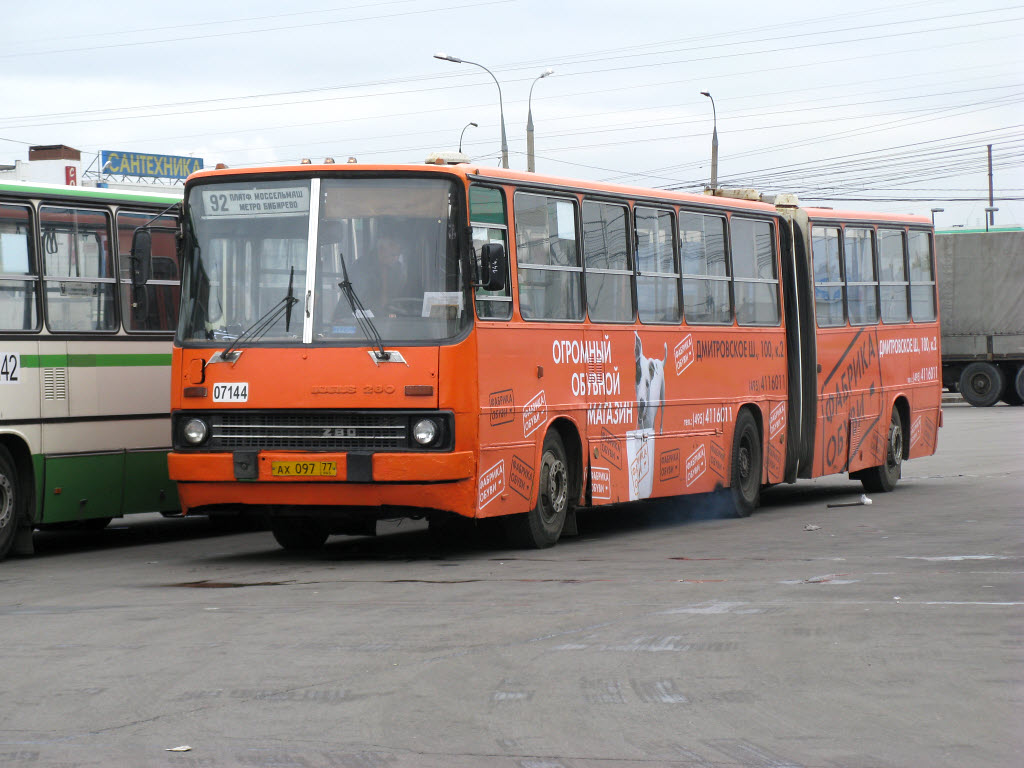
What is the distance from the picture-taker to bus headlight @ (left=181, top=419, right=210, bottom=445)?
13.1 m

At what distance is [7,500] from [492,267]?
4.36 meters

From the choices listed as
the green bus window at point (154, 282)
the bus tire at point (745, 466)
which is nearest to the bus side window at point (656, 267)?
the bus tire at point (745, 466)

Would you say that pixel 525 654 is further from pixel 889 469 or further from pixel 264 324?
pixel 889 469

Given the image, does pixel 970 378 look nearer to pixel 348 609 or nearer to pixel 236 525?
pixel 236 525

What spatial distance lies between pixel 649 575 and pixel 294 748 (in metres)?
5.87

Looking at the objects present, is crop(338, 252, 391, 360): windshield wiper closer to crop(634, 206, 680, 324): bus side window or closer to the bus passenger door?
crop(634, 206, 680, 324): bus side window

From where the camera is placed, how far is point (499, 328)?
43.8ft

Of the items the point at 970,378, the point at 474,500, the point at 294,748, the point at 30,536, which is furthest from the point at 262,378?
the point at 970,378

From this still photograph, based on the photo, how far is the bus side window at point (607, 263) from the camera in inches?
593

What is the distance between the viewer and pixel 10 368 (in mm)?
13695

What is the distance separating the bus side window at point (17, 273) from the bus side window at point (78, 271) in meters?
0.17

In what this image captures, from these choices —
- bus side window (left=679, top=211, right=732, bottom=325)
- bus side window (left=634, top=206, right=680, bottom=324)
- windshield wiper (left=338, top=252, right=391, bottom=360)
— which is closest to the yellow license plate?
windshield wiper (left=338, top=252, right=391, bottom=360)

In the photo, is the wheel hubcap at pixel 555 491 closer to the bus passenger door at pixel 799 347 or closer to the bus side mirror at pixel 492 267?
the bus side mirror at pixel 492 267

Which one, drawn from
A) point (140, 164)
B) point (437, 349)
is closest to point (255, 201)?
point (437, 349)
